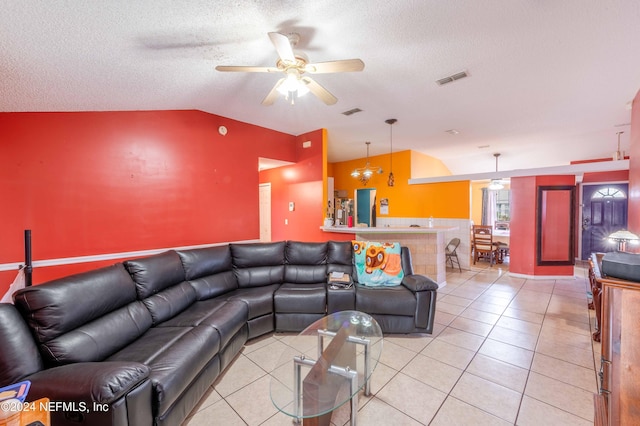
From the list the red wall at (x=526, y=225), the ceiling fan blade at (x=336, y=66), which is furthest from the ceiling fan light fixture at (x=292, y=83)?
the red wall at (x=526, y=225)

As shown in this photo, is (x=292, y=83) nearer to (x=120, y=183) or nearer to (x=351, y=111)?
(x=351, y=111)

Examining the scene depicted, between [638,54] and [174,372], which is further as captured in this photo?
[638,54]

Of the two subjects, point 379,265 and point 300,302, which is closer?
point 300,302

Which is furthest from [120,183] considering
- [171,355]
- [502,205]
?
[502,205]

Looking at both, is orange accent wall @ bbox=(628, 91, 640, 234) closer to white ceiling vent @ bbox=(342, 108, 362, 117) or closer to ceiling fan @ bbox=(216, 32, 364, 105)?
white ceiling vent @ bbox=(342, 108, 362, 117)

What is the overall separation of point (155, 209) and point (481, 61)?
419cm

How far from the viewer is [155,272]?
2383 mm

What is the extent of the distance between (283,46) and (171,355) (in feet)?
7.36

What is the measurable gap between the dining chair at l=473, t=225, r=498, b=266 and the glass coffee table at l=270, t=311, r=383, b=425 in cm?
546

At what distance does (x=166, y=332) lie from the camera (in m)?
2.03

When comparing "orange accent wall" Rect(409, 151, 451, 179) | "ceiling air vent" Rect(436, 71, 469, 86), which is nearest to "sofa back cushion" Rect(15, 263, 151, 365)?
"ceiling air vent" Rect(436, 71, 469, 86)

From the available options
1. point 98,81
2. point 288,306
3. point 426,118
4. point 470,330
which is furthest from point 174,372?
point 426,118

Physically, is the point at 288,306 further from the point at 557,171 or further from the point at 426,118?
the point at 557,171

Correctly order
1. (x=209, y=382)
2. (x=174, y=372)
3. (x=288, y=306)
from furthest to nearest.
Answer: (x=288, y=306) < (x=209, y=382) < (x=174, y=372)
